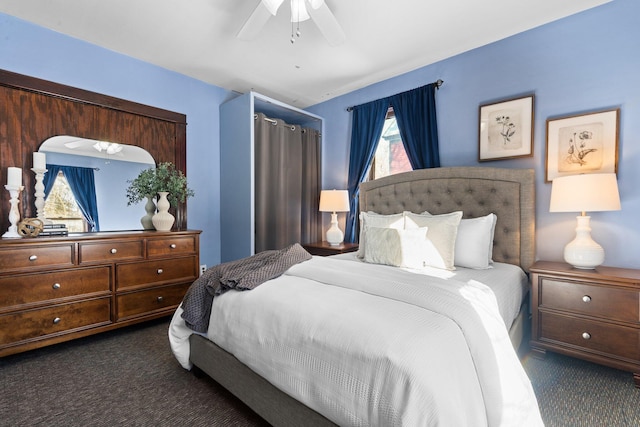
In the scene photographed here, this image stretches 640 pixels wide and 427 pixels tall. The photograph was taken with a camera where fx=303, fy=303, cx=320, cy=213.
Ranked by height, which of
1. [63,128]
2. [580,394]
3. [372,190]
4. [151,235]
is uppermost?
Answer: [63,128]

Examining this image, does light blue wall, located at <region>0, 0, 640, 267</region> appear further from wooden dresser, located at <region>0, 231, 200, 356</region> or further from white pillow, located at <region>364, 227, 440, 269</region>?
white pillow, located at <region>364, 227, 440, 269</region>

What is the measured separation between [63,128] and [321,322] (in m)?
2.93

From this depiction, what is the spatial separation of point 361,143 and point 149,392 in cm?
308

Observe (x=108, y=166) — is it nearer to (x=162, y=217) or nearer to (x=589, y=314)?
(x=162, y=217)

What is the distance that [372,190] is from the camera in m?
3.43

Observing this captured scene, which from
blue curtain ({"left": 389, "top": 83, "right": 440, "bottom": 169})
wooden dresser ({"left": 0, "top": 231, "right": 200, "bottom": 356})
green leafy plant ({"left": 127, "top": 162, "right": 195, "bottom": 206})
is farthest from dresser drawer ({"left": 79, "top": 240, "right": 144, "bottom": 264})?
blue curtain ({"left": 389, "top": 83, "right": 440, "bottom": 169})

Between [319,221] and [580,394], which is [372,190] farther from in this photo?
[580,394]

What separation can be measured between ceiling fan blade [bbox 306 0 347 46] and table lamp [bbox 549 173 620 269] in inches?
74.0

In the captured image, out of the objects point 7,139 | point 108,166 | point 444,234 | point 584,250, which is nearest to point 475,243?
point 444,234

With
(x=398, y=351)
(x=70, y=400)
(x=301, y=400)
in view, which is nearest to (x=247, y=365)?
(x=301, y=400)

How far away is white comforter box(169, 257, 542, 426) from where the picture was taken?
0.97 meters

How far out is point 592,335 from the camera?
1.95 metres

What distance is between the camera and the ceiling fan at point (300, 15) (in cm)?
193

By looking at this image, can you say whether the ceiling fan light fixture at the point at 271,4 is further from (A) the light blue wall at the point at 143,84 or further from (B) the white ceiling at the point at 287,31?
(A) the light blue wall at the point at 143,84
